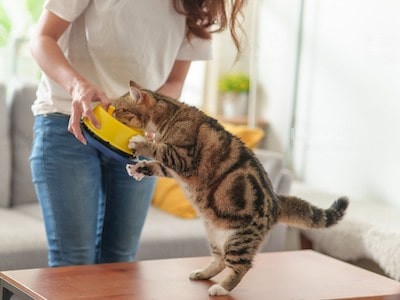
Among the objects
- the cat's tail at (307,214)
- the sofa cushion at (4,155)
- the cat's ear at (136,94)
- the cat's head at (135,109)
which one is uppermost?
the cat's ear at (136,94)

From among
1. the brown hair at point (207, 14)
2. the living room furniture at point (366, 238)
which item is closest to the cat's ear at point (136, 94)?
the brown hair at point (207, 14)

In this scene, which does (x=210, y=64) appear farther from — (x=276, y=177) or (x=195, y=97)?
(x=276, y=177)

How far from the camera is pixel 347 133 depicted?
3.33m

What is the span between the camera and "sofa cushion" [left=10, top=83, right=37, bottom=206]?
314 cm

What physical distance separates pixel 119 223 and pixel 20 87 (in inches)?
57.1

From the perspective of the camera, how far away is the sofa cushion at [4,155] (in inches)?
122

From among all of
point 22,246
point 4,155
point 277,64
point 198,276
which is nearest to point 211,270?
point 198,276

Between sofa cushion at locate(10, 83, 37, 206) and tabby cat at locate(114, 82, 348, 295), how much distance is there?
1.59 metres

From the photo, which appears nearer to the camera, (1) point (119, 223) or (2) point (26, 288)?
(2) point (26, 288)

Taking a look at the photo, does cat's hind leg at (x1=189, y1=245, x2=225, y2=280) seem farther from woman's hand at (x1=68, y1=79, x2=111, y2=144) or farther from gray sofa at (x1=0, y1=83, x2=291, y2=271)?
gray sofa at (x1=0, y1=83, x2=291, y2=271)

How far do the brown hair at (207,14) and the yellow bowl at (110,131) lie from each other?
1.32 feet

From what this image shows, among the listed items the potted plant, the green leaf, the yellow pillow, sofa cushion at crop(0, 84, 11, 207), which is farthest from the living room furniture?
the green leaf

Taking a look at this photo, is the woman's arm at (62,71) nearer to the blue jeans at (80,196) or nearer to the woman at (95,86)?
the woman at (95,86)

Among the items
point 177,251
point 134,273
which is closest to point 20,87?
point 177,251
